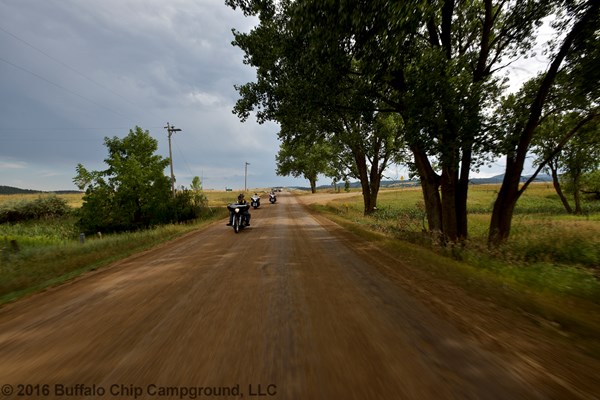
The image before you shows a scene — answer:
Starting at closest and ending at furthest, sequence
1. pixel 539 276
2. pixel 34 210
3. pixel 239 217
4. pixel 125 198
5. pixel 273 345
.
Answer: pixel 273 345
pixel 539 276
pixel 239 217
pixel 125 198
pixel 34 210

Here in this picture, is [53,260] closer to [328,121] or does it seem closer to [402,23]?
[402,23]

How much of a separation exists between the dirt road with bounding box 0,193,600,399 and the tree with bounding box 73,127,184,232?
21.9 m

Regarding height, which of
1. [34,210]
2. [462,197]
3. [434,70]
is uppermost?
[434,70]

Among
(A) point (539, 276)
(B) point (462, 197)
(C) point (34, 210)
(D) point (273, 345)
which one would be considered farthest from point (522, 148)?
(C) point (34, 210)

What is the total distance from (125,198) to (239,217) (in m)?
20.1

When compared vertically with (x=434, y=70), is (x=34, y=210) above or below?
below

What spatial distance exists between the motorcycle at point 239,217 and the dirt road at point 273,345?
298 inches

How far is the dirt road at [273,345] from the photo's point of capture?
2266mm

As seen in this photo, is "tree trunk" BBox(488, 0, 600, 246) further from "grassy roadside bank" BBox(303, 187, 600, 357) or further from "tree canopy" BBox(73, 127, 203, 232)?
"tree canopy" BBox(73, 127, 203, 232)

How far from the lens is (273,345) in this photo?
295 centimetres

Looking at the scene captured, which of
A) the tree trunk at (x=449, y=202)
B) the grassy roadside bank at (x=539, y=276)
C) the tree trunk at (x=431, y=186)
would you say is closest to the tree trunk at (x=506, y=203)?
the grassy roadside bank at (x=539, y=276)

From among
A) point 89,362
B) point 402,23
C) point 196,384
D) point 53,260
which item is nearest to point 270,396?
point 196,384

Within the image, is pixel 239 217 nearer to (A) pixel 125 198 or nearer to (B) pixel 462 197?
(B) pixel 462 197

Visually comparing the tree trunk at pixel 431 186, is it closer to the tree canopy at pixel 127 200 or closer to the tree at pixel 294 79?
the tree at pixel 294 79
